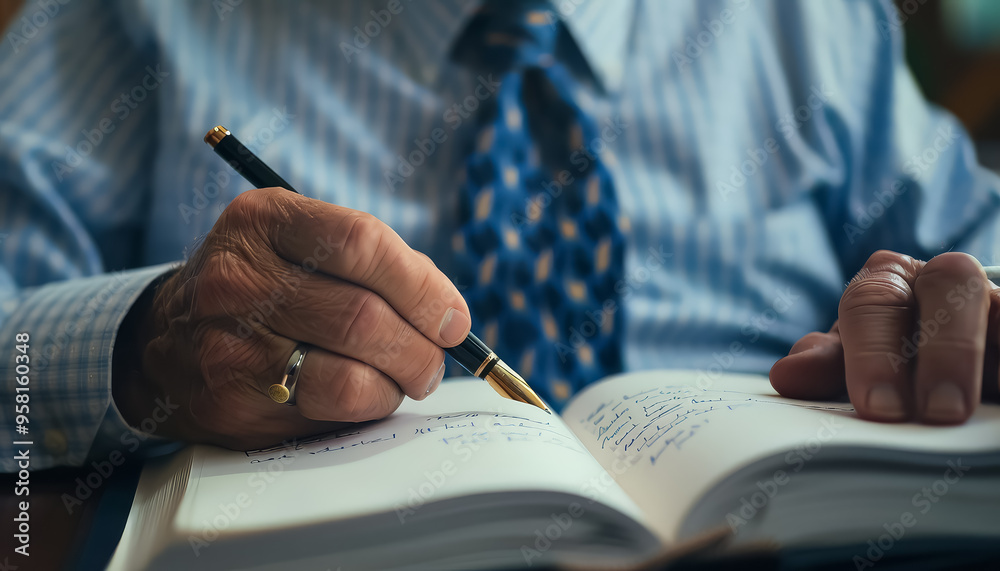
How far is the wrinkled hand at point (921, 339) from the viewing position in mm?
272

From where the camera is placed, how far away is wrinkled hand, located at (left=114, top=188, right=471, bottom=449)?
32 cm

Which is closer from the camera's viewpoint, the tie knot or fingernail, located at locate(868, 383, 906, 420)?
fingernail, located at locate(868, 383, 906, 420)

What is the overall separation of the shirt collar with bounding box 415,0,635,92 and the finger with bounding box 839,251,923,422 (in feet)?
1.37

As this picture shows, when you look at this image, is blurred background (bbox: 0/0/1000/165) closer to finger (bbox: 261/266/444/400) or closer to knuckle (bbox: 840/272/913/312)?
knuckle (bbox: 840/272/913/312)

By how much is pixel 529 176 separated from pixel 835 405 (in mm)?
335

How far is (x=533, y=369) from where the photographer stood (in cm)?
51

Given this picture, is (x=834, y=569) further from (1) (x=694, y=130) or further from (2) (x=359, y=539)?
(1) (x=694, y=130)

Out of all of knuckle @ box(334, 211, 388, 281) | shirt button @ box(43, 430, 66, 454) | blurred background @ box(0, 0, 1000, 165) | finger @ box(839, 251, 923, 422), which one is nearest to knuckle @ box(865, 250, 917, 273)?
finger @ box(839, 251, 923, 422)

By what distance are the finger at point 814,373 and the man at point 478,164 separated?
4.8 inches

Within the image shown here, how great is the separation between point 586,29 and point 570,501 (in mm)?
561

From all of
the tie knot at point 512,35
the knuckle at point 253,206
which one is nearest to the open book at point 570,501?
the knuckle at point 253,206

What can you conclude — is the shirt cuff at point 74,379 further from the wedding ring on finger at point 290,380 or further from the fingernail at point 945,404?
the fingernail at point 945,404

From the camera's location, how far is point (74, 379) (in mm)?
418

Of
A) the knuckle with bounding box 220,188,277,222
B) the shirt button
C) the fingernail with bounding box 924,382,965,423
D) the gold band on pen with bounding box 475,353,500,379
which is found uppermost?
the knuckle with bounding box 220,188,277,222
